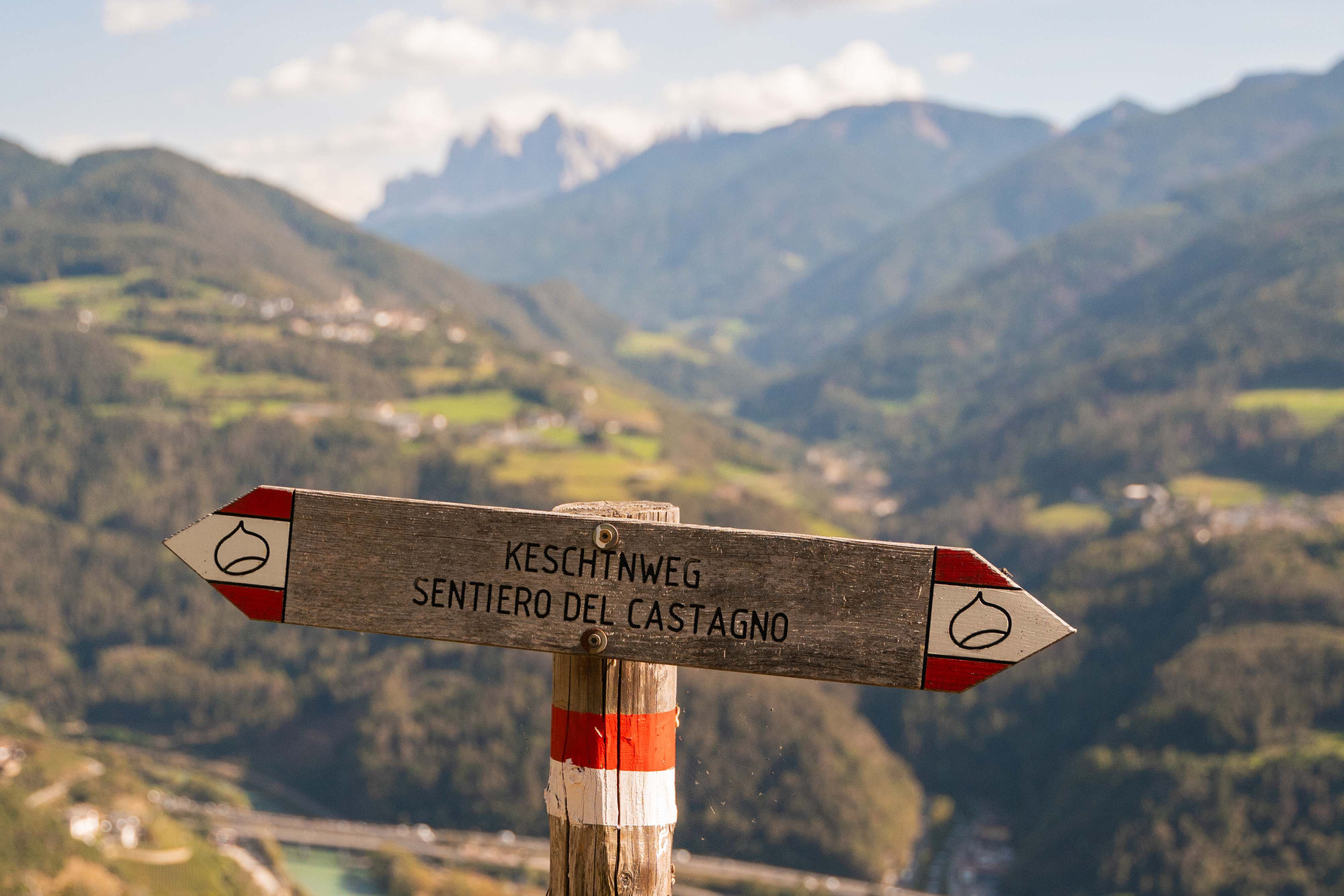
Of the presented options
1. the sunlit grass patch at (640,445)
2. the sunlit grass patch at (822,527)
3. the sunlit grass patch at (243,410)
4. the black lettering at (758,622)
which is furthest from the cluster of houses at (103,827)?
the black lettering at (758,622)

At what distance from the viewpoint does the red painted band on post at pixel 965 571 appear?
4.02 metres

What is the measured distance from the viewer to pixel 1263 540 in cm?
11838

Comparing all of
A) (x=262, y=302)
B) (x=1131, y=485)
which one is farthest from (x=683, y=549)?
(x=262, y=302)

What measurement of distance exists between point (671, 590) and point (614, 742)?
54 cm

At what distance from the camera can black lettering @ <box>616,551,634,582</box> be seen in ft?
13.8

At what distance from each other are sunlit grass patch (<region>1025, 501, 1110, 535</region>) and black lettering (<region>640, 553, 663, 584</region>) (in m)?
152

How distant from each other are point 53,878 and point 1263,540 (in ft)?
336

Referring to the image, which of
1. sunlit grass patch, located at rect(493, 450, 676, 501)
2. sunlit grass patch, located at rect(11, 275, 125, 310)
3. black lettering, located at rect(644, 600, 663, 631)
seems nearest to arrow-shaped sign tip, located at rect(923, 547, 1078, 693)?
black lettering, located at rect(644, 600, 663, 631)

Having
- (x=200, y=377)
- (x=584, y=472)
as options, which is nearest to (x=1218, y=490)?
(x=584, y=472)

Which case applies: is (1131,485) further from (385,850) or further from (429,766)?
(385,850)

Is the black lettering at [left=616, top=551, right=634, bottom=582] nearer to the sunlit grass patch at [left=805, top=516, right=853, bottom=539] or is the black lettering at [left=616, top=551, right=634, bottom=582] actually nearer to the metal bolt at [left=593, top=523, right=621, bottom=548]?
the metal bolt at [left=593, top=523, right=621, bottom=548]

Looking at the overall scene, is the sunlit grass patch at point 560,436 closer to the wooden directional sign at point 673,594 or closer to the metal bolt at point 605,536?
the wooden directional sign at point 673,594

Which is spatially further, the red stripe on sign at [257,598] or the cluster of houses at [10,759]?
the cluster of houses at [10,759]

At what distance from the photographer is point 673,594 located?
417 cm
